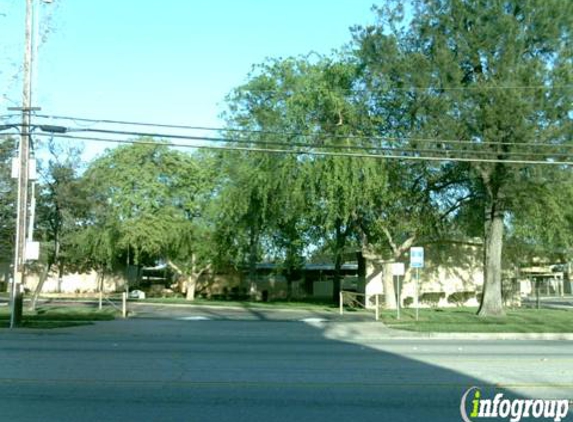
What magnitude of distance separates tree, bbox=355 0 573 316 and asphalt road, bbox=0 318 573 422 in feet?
31.8

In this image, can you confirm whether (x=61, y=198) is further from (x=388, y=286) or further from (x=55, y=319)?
(x=388, y=286)

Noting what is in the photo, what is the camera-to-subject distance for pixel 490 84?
2612 cm

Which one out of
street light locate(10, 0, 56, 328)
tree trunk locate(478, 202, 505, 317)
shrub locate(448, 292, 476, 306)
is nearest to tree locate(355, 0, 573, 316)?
tree trunk locate(478, 202, 505, 317)

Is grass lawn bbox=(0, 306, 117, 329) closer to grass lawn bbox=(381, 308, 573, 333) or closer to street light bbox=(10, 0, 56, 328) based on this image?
street light bbox=(10, 0, 56, 328)

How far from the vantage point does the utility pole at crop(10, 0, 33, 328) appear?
74.3ft

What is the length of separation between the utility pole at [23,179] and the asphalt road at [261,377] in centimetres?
438

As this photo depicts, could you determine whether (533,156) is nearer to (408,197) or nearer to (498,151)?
(498,151)

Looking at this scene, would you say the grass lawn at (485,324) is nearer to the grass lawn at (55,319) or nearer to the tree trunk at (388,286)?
the tree trunk at (388,286)

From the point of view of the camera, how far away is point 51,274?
5562 centimetres

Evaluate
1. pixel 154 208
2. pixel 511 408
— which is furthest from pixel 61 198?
pixel 511 408

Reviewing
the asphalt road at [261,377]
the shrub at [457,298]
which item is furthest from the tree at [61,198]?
the shrub at [457,298]

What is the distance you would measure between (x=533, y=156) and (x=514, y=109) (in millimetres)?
2037

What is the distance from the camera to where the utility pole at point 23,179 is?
74.3ft

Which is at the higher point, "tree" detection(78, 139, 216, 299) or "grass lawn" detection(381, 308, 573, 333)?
"tree" detection(78, 139, 216, 299)
